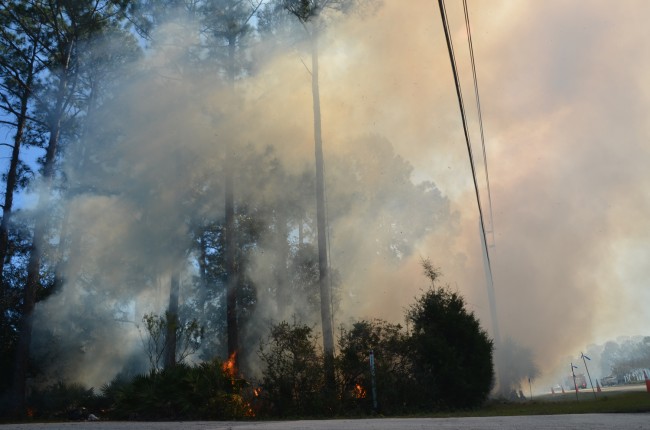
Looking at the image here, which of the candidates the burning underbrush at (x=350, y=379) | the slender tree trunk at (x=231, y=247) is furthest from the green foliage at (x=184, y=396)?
the slender tree trunk at (x=231, y=247)

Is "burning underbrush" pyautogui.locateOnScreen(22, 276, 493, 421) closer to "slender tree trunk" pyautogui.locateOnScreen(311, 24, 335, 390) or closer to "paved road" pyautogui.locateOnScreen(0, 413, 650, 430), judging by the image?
"slender tree trunk" pyautogui.locateOnScreen(311, 24, 335, 390)

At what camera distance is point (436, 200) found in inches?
1180

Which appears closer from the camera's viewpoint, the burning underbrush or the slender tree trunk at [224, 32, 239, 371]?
the burning underbrush

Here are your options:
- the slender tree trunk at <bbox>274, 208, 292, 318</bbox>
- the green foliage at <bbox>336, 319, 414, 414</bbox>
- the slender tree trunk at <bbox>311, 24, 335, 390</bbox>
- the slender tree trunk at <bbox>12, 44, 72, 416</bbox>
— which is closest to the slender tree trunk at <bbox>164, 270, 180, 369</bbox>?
the slender tree trunk at <bbox>12, 44, 72, 416</bbox>

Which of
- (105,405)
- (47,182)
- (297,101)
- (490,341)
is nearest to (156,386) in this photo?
(105,405)

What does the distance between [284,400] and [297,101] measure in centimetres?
1520

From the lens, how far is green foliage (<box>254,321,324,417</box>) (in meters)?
12.3

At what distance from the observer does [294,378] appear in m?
12.6

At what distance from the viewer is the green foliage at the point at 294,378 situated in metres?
12.3

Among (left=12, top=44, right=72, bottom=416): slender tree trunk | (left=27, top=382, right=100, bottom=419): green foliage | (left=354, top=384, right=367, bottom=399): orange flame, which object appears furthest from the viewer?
(left=12, top=44, right=72, bottom=416): slender tree trunk

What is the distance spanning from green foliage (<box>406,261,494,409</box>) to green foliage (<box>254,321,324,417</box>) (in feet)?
8.03

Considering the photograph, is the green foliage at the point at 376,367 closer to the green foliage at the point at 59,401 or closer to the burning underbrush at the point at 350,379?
the burning underbrush at the point at 350,379

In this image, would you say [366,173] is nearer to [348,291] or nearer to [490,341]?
Answer: [348,291]

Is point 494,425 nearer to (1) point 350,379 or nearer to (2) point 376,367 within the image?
(2) point 376,367
